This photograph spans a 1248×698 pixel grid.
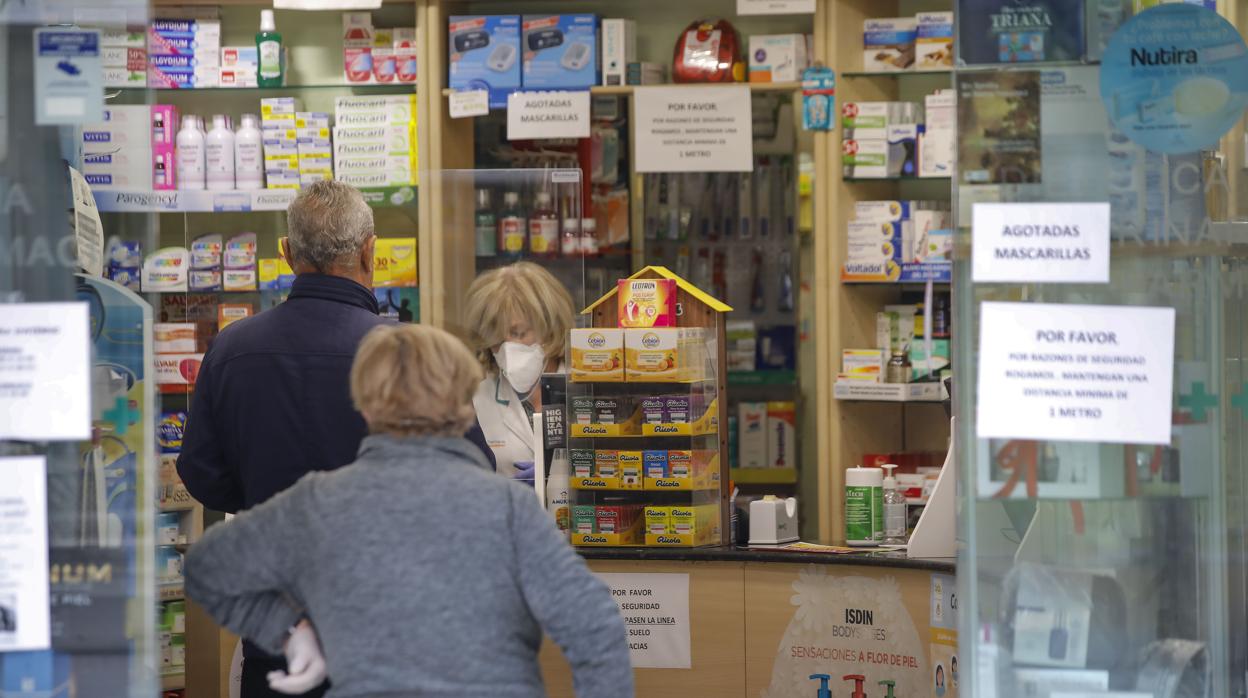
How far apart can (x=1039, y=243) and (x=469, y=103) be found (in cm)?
399

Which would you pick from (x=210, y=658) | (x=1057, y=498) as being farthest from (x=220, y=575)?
(x=210, y=658)

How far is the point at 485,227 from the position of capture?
19.5ft

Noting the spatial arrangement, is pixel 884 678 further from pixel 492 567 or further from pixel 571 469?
pixel 492 567

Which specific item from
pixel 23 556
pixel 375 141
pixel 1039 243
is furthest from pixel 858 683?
pixel 375 141

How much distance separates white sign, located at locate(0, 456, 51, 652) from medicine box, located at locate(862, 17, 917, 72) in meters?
4.42

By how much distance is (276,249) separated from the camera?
21.2 ft

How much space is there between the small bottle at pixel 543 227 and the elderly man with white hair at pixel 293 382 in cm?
220

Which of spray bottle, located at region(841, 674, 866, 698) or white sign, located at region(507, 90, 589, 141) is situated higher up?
white sign, located at region(507, 90, 589, 141)

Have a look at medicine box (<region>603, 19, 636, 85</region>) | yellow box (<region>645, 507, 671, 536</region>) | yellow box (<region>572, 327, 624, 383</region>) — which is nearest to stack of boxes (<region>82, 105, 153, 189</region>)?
yellow box (<region>572, 327, 624, 383</region>)

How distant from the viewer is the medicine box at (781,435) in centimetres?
696

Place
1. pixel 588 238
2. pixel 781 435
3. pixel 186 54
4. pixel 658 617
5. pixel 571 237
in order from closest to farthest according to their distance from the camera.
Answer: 1. pixel 658 617
2. pixel 571 237
3. pixel 588 238
4. pixel 186 54
5. pixel 781 435

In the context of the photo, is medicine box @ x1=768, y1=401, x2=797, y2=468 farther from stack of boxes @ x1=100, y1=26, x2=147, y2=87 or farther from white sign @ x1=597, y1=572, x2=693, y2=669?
stack of boxes @ x1=100, y1=26, x2=147, y2=87

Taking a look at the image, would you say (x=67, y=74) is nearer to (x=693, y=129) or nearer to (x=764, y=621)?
(x=764, y=621)

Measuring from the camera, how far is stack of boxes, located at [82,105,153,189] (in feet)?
8.70
